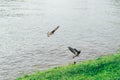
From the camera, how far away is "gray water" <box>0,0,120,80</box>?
34625 millimetres

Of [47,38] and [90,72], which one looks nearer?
[90,72]

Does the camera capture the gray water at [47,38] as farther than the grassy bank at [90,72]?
Yes

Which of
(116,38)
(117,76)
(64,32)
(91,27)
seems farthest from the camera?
(91,27)

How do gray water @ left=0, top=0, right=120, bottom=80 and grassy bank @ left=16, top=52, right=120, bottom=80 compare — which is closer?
grassy bank @ left=16, top=52, right=120, bottom=80

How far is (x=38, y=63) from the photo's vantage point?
1348 inches

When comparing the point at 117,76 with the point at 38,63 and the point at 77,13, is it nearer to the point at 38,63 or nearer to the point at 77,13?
the point at 38,63

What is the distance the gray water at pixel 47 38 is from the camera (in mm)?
34625

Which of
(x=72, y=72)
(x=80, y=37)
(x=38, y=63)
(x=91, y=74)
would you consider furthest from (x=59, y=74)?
(x=80, y=37)

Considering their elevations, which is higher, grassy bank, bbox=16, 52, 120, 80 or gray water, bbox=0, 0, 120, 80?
grassy bank, bbox=16, 52, 120, 80

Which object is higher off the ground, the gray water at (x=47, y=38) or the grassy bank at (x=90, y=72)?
the grassy bank at (x=90, y=72)

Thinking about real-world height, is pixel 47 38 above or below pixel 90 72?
below

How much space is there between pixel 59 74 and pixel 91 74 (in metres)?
2.89

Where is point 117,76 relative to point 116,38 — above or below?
above

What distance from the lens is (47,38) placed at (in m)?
45.9
